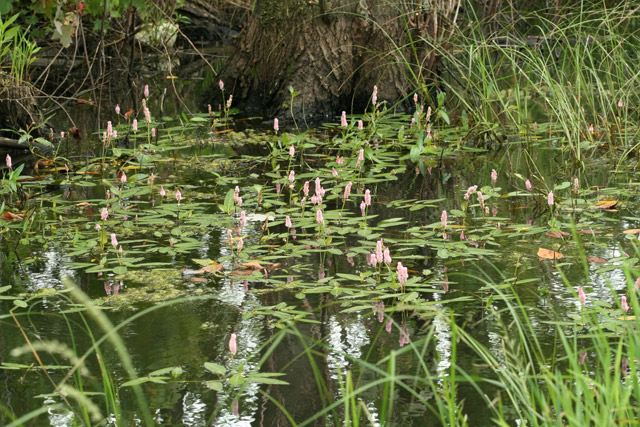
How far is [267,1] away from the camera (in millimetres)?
6844

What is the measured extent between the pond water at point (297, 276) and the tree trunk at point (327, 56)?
1.29 metres

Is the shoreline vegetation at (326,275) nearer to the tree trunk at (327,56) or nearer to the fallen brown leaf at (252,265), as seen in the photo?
the fallen brown leaf at (252,265)

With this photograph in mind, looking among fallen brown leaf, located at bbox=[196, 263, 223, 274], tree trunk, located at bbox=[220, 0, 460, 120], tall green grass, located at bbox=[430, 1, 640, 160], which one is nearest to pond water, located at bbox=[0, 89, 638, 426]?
fallen brown leaf, located at bbox=[196, 263, 223, 274]

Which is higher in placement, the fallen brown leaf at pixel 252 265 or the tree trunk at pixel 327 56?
the tree trunk at pixel 327 56

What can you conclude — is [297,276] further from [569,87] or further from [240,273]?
[569,87]

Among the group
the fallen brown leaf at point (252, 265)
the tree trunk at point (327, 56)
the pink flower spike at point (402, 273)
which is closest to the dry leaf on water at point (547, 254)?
the pink flower spike at point (402, 273)

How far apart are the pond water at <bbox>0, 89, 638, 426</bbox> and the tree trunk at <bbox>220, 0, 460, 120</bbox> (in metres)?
1.29

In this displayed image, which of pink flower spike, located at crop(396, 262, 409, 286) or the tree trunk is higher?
the tree trunk

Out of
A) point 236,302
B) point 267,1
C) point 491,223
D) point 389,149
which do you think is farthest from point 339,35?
point 236,302

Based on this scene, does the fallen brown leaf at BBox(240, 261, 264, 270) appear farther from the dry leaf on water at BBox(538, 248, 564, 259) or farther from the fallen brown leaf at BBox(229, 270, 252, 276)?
the dry leaf on water at BBox(538, 248, 564, 259)

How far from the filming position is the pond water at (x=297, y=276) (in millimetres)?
2268

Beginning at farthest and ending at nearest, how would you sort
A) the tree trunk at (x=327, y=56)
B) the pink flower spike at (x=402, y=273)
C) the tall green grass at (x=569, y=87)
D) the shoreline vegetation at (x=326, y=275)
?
the tree trunk at (x=327, y=56)
the tall green grass at (x=569, y=87)
the pink flower spike at (x=402, y=273)
the shoreline vegetation at (x=326, y=275)

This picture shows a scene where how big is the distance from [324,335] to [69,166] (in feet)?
9.45

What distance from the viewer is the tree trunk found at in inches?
→ 255
